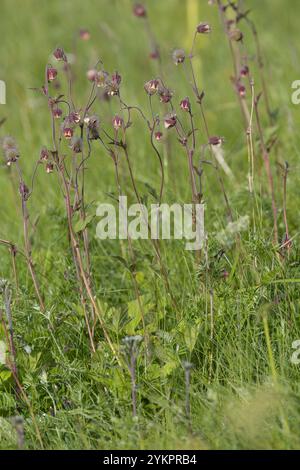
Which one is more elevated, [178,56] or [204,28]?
[204,28]

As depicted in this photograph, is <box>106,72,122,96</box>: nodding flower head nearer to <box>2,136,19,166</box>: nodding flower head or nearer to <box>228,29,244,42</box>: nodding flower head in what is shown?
<box>2,136,19,166</box>: nodding flower head

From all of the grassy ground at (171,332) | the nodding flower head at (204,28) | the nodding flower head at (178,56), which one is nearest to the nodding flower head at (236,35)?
the nodding flower head at (204,28)

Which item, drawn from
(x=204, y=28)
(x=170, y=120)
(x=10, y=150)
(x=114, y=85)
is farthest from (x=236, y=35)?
(x=10, y=150)

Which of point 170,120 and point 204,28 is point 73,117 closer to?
point 170,120

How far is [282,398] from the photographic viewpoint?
249cm

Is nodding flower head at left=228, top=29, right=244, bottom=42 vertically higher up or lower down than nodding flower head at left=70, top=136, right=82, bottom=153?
higher up

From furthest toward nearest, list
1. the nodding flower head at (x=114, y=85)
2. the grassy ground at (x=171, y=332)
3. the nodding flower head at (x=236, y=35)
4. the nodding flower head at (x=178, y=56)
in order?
the nodding flower head at (x=236, y=35) → the nodding flower head at (x=178, y=56) → the nodding flower head at (x=114, y=85) → the grassy ground at (x=171, y=332)

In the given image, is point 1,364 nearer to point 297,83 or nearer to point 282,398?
point 282,398

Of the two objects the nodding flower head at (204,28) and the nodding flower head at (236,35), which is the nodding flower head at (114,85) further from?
the nodding flower head at (236,35)

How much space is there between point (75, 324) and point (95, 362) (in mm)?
235

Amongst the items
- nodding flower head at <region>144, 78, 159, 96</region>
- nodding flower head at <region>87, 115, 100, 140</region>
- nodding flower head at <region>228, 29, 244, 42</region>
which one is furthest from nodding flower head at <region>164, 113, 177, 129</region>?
nodding flower head at <region>228, 29, 244, 42</region>

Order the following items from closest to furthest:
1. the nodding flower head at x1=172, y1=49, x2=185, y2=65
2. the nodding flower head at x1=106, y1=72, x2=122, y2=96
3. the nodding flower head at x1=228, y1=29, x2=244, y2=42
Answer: the nodding flower head at x1=106, y1=72, x2=122, y2=96, the nodding flower head at x1=172, y1=49, x2=185, y2=65, the nodding flower head at x1=228, y1=29, x2=244, y2=42

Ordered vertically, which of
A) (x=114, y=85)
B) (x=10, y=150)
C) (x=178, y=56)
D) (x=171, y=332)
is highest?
(x=178, y=56)

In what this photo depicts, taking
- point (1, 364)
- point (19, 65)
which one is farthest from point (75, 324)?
point (19, 65)
